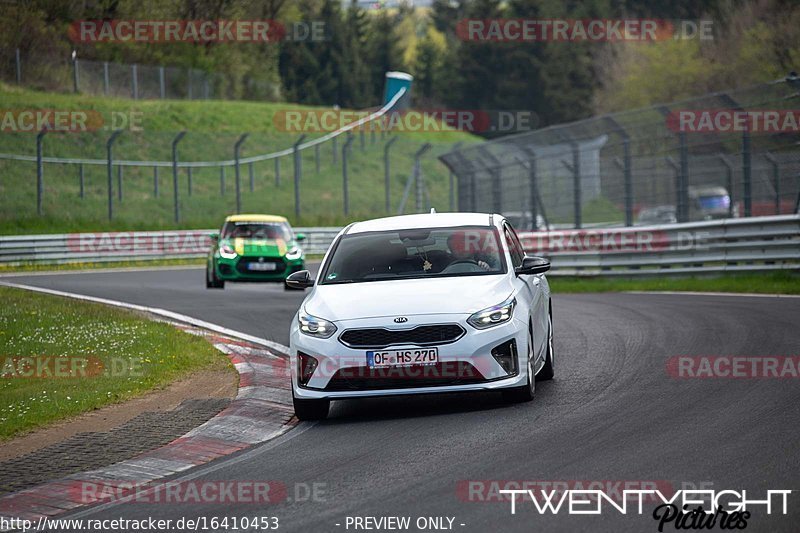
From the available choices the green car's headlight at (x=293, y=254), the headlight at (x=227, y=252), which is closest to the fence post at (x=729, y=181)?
Result: the green car's headlight at (x=293, y=254)

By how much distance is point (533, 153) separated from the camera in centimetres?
2778

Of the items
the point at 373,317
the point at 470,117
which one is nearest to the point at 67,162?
the point at 373,317

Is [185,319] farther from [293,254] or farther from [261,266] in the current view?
[293,254]

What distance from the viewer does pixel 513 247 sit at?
10945mm

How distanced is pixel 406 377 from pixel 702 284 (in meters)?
12.6

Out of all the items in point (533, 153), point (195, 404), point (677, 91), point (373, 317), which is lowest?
point (195, 404)

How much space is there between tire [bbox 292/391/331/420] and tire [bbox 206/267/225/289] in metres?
15.2

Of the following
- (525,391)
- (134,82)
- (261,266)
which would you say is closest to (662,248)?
(261,266)

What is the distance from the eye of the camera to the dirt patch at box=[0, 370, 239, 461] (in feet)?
29.4

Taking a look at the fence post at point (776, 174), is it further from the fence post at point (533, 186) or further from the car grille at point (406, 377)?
the car grille at point (406, 377)

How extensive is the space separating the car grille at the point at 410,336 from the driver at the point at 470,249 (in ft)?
3.91

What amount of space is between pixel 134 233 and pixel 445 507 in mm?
32562

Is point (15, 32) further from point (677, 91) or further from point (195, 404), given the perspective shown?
point (195, 404)

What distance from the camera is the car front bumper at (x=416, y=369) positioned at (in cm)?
908
